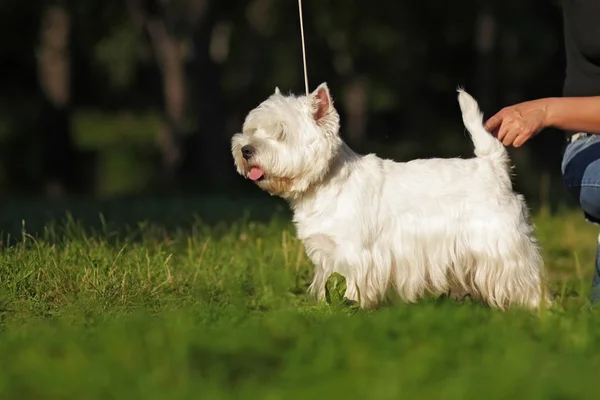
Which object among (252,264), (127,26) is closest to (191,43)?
(127,26)

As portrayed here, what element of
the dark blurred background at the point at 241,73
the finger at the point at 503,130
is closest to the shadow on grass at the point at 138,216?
the finger at the point at 503,130

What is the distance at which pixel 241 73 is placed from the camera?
31.3 meters

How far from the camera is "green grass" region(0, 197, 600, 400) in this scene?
325cm

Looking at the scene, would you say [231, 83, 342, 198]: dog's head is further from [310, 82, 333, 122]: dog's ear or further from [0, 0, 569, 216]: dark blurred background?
[0, 0, 569, 216]: dark blurred background

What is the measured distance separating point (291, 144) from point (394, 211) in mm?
686

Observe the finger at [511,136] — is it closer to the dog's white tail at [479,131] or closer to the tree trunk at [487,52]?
the dog's white tail at [479,131]

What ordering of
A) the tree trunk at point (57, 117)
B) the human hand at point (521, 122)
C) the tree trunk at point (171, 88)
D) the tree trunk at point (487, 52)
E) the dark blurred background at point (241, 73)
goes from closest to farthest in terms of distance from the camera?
the human hand at point (521, 122) → the tree trunk at point (57, 117) → the dark blurred background at point (241, 73) → the tree trunk at point (171, 88) → the tree trunk at point (487, 52)

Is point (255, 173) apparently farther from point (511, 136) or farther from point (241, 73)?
point (241, 73)

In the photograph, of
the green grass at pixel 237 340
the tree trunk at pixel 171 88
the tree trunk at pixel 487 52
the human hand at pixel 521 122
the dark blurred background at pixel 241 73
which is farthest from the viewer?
the tree trunk at pixel 487 52

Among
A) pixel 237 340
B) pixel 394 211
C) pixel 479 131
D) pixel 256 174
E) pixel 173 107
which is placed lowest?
pixel 173 107

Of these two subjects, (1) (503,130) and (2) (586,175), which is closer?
(1) (503,130)

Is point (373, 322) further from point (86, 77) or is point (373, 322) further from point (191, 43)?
point (86, 77)

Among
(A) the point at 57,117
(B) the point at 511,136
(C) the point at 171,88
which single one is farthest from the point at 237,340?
(C) the point at 171,88

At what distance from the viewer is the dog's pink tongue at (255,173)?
18.5ft
